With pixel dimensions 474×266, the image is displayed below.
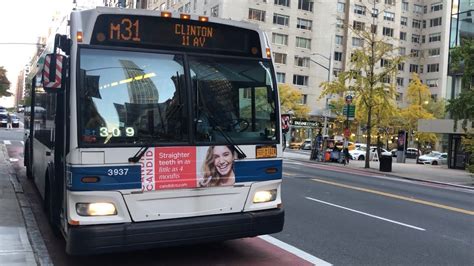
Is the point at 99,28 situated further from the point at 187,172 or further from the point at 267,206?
the point at 267,206

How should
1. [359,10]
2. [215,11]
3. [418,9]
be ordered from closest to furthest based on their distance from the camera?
[215,11]
[359,10]
[418,9]

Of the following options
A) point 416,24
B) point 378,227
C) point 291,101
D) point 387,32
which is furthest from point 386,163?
point 416,24

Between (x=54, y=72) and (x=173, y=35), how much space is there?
145 cm

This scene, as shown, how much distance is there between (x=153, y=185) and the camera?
19.0 ft

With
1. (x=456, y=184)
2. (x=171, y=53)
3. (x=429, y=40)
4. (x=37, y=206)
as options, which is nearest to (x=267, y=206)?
(x=171, y=53)

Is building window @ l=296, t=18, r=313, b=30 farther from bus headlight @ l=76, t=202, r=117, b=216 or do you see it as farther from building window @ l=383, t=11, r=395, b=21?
bus headlight @ l=76, t=202, r=117, b=216

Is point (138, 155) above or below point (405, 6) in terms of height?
below

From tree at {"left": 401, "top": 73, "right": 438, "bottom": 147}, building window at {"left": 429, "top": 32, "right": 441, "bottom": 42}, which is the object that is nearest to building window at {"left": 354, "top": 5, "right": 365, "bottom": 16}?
building window at {"left": 429, "top": 32, "right": 441, "bottom": 42}

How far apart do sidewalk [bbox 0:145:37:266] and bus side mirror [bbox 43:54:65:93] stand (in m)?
2.01

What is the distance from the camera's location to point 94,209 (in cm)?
553

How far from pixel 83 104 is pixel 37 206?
5.45 meters

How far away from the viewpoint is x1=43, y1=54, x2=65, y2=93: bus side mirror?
231 inches

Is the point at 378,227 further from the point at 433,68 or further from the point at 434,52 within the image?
the point at 434,52

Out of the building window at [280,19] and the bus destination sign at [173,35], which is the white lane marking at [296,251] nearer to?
the bus destination sign at [173,35]
